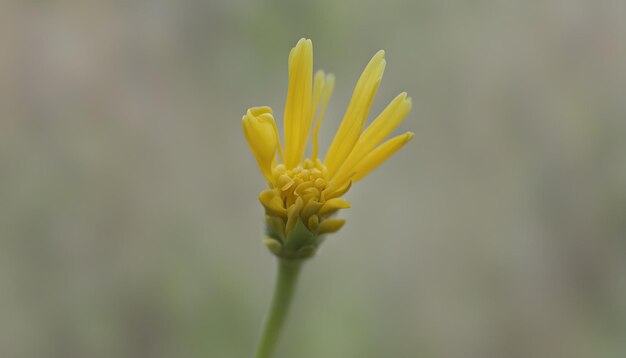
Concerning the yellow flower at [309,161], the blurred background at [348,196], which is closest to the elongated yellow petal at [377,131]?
the yellow flower at [309,161]

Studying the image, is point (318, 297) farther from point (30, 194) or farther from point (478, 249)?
point (30, 194)

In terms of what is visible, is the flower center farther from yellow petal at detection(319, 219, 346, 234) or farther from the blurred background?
the blurred background

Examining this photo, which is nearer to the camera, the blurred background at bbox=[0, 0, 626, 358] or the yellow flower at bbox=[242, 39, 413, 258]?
the yellow flower at bbox=[242, 39, 413, 258]

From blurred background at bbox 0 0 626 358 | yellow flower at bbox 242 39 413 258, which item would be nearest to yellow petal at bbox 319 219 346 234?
yellow flower at bbox 242 39 413 258

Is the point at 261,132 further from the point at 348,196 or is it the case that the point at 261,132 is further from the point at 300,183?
the point at 348,196

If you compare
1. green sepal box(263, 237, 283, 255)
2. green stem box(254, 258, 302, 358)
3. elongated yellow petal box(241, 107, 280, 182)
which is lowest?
green stem box(254, 258, 302, 358)

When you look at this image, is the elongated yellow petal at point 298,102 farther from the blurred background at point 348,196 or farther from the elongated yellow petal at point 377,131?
the blurred background at point 348,196

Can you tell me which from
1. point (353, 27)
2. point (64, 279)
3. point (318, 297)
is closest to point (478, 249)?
point (318, 297)
